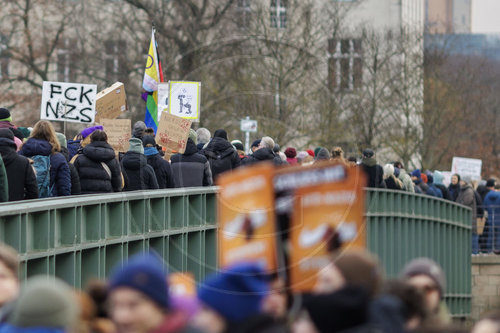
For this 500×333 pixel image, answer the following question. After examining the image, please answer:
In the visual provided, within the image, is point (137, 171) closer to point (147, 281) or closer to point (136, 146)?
point (136, 146)

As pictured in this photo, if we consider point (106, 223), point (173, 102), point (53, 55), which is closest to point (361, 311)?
point (106, 223)

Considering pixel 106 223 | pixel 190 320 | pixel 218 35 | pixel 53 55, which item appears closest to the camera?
pixel 190 320

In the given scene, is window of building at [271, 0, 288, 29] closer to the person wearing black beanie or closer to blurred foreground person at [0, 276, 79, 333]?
the person wearing black beanie

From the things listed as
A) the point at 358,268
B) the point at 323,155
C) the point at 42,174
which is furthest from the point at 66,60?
the point at 358,268

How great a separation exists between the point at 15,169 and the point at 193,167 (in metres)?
3.51

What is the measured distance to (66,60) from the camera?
4928 centimetres

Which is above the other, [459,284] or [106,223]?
[106,223]

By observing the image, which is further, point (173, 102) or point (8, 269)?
point (173, 102)

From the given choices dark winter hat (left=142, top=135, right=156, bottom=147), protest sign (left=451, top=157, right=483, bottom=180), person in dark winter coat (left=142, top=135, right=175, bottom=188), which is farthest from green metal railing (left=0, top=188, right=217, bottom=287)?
protest sign (left=451, top=157, right=483, bottom=180)

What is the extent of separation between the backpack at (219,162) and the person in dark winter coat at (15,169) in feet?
13.4

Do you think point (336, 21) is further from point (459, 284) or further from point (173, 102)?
point (173, 102)

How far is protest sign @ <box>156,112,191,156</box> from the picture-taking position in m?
17.6

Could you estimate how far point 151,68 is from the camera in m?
23.4

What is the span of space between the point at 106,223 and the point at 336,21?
30.6 meters
